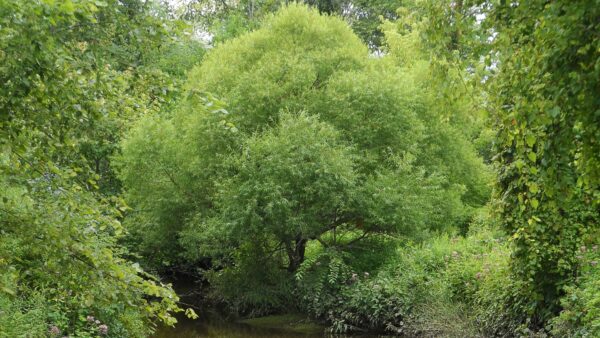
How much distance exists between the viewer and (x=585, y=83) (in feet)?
10.6

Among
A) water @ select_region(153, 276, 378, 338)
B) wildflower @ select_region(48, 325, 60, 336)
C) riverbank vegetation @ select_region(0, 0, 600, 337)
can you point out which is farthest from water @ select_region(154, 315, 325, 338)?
wildflower @ select_region(48, 325, 60, 336)

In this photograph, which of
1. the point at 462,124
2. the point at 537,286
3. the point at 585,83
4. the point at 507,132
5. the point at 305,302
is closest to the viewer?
the point at 585,83

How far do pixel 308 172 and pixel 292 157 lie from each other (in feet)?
1.81

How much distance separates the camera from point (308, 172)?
54.9 feet

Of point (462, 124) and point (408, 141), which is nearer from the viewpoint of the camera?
point (408, 141)

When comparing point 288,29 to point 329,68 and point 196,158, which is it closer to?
point 329,68

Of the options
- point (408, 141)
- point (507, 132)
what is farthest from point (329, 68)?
point (507, 132)

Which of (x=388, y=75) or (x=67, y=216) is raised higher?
(x=388, y=75)

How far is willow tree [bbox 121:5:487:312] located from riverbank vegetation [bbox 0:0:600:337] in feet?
0.22

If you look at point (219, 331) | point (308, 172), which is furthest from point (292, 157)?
point (219, 331)

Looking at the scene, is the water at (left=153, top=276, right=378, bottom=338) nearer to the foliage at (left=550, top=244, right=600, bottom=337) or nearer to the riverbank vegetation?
the riverbank vegetation

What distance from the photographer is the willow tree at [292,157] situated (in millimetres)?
16891

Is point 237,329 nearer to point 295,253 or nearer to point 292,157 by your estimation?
point 295,253

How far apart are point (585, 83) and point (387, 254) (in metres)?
15.1
